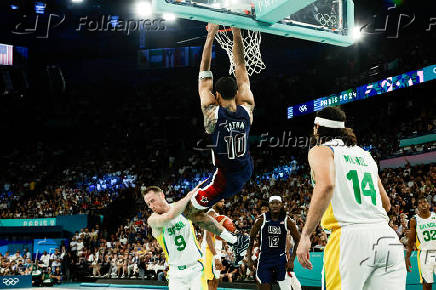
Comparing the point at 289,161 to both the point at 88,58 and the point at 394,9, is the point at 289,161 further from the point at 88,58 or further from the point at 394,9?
the point at 88,58

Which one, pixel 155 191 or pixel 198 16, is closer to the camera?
pixel 198 16

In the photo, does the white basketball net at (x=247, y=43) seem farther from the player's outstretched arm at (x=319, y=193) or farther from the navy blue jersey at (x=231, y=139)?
the player's outstretched arm at (x=319, y=193)

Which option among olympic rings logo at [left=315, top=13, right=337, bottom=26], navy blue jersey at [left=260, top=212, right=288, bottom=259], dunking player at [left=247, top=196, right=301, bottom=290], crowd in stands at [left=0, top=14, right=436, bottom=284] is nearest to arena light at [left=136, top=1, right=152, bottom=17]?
olympic rings logo at [left=315, top=13, right=337, bottom=26]

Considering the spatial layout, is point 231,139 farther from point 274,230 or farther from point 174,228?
point 274,230

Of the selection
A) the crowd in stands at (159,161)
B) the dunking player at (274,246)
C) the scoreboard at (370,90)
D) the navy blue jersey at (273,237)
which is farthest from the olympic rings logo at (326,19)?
the scoreboard at (370,90)

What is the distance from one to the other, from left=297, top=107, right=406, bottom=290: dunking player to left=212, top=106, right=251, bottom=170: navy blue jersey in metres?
1.44

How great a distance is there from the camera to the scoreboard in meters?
18.3

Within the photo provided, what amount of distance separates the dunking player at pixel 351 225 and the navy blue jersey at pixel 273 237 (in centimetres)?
499

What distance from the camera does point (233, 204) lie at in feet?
64.6

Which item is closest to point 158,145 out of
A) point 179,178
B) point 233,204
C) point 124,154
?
point 124,154

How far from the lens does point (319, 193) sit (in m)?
3.18

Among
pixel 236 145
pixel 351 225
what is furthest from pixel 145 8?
pixel 351 225

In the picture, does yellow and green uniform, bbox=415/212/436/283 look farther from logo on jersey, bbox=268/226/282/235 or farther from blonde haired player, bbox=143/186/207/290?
blonde haired player, bbox=143/186/207/290

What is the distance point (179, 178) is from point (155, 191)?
1899 cm
